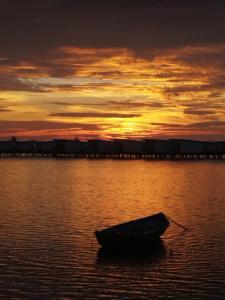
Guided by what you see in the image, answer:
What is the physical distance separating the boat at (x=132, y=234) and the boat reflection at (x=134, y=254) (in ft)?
0.94

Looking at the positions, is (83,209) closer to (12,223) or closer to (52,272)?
(12,223)

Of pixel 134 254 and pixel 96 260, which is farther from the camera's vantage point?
pixel 134 254

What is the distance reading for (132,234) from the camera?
35.2 metres

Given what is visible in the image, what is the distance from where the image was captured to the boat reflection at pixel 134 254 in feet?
109

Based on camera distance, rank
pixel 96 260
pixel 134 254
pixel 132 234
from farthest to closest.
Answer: pixel 132 234, pixel 134 254, pixel 96 260

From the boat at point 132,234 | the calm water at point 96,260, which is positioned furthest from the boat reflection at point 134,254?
the boat at point 132,234

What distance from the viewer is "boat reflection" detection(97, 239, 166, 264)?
109ft

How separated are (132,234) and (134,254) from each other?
53.1 inches

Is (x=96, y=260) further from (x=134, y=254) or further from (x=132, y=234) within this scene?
(x=132, y=234)

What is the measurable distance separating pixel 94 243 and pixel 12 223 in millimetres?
11475

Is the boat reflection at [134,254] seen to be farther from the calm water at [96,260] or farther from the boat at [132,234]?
the boat at [132,234]

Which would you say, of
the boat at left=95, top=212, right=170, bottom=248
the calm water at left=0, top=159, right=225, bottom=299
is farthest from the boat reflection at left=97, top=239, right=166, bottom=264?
the boat at left=95, top=212, right=170, bottom=248

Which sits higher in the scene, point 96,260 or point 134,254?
point 96,260

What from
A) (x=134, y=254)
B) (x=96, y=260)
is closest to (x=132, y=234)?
(x=134, y=254)
